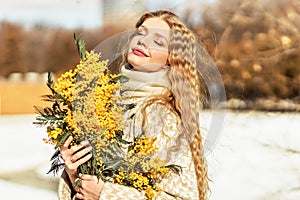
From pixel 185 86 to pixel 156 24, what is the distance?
0.11 m

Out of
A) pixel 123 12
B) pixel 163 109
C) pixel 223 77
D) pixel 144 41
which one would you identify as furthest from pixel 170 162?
pixel 223 77

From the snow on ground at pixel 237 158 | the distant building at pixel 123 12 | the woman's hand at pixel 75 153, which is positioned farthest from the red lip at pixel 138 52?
the snow on ground at pixel 237 158

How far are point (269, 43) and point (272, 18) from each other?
4.7 inches

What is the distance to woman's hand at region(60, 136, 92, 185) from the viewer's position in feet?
2.42

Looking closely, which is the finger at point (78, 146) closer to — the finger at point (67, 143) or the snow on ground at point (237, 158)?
the finger at point (67, 143)

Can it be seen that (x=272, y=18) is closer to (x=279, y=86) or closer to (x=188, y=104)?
(x=279, y=86)

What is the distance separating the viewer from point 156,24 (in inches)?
33.0

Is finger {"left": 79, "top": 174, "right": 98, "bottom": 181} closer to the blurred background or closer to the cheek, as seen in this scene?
the cheek

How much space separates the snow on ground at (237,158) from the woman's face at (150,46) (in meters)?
1.36

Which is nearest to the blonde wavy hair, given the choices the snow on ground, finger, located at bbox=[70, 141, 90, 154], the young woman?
the young woman

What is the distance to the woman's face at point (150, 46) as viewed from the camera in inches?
31.7

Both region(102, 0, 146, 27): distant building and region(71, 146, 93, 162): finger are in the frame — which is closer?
region(71, 146, 93, 162): finger

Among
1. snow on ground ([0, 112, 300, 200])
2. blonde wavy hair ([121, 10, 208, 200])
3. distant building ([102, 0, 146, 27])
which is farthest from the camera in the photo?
snow on ground ([0, 112, 300, 200])

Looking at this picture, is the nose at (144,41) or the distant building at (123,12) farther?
the distant building at (123,12)
